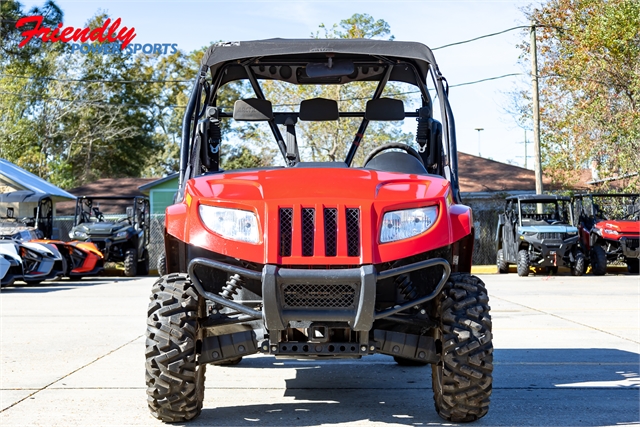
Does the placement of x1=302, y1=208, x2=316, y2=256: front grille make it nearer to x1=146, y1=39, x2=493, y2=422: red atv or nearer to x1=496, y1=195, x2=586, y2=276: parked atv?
x1=146, y1=39, x2=493, y2=422: red atv

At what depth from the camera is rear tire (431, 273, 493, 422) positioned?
17.1 feet

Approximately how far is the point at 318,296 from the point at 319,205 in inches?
19.6

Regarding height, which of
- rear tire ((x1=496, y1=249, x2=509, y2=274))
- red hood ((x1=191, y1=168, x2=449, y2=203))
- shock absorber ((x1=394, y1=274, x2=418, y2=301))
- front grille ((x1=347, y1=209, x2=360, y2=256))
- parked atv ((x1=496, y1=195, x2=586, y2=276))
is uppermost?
red hood ((x1=191, y1=168, x2=449, y2=203))

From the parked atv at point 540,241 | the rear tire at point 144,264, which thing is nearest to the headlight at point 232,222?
the parked atv at point 540,241

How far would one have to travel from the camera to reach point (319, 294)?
5039mm

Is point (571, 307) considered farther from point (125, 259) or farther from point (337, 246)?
point (125, 259)

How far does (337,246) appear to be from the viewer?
16.3 ft

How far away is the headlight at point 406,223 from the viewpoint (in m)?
5.09

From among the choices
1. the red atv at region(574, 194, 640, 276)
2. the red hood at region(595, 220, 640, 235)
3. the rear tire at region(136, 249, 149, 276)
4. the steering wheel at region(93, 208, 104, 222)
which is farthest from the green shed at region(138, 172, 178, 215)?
the red hood at region(595, 220, 640, 235)

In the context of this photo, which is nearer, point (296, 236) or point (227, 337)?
point (296, 236)

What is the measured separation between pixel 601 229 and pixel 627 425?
19339 millimetres

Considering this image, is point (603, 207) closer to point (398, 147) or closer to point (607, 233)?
point (607, 233)

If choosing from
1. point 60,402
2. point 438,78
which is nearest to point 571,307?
point 438,78

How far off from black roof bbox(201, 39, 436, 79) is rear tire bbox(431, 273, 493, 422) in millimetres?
1792
